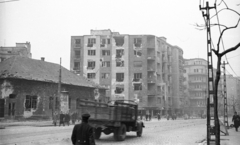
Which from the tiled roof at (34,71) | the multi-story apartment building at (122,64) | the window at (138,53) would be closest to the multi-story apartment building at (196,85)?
the multi-story apartment building at (122,64)

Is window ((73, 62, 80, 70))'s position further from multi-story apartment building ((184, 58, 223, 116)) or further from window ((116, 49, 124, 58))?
multi-story apartment building ((184, 58, 223, 116))

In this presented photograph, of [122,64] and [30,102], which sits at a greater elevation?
[122,64]

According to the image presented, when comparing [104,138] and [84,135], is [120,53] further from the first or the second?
[84,135]

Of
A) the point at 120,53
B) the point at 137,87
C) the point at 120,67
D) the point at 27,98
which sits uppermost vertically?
the point at 120,53

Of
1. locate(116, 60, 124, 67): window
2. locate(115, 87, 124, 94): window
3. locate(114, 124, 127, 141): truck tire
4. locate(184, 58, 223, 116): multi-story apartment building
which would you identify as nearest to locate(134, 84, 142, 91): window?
locate(115, 87, 124, 94): window

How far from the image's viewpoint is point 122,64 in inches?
2530

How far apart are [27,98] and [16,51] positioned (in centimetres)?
4231

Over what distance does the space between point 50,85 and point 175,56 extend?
172ft

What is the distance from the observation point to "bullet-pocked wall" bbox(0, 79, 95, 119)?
34219 mm

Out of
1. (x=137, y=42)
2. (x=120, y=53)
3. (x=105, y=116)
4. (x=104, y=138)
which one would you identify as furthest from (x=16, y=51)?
(x=105, y=116)

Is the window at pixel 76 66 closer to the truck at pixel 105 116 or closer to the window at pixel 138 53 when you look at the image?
the window at pixel 138 53

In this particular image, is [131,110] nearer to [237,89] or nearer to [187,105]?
[187,105]

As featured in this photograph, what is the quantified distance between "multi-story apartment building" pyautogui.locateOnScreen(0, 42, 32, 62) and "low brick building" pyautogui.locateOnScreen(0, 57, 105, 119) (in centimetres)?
3260

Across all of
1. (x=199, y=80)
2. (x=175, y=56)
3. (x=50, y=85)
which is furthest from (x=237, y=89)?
(x=50, y=85)
